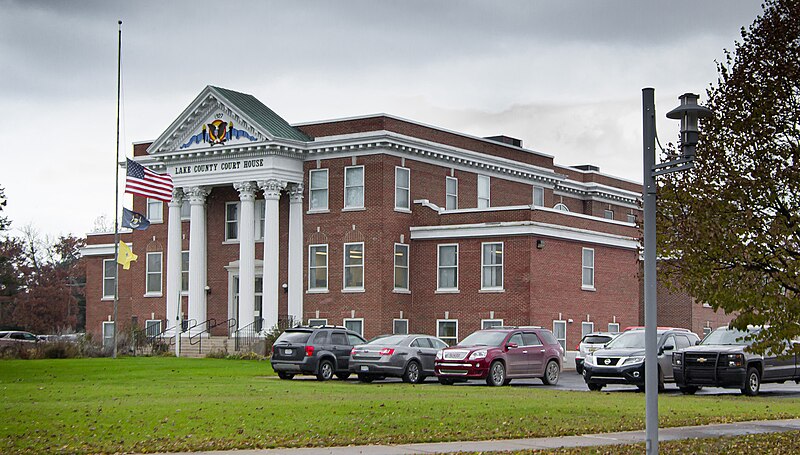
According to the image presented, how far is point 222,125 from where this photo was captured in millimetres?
51656

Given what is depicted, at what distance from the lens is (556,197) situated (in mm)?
63906

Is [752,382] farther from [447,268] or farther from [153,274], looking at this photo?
[153,274]

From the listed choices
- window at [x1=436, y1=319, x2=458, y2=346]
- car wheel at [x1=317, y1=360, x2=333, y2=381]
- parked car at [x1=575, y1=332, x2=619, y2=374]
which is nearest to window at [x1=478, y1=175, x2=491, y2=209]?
window at [x1=436, y1=319, x2=458, y2=346]

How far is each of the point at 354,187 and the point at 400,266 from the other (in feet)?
13.3

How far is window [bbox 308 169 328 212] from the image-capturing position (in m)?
51.2

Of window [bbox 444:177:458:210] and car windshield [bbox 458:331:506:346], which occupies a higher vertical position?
window [bbox 444:177:458:210]

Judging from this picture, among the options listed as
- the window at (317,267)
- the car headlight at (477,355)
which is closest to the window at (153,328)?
the window at (317,267)

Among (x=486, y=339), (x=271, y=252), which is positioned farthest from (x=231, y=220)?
(x=486, y=339)

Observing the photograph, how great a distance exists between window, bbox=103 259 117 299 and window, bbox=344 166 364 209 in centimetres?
1813

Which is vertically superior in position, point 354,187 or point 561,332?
point 354,187

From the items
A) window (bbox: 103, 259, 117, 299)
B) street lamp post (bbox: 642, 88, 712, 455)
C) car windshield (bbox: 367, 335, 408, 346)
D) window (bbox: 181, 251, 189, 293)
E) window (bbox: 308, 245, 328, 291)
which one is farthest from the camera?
window (bbox: 103, 259, 117, 299)

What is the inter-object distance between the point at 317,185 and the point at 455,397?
26999 mm

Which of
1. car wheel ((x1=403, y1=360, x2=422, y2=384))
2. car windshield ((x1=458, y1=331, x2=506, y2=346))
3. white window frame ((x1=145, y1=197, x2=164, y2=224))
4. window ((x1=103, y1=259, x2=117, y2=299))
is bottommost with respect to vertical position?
car wheel ((x1=403, y1=360, x2=422, y2=384))

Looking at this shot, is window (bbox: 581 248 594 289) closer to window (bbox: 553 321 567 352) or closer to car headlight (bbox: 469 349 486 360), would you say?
window (bbox: 553 321 567 352)
